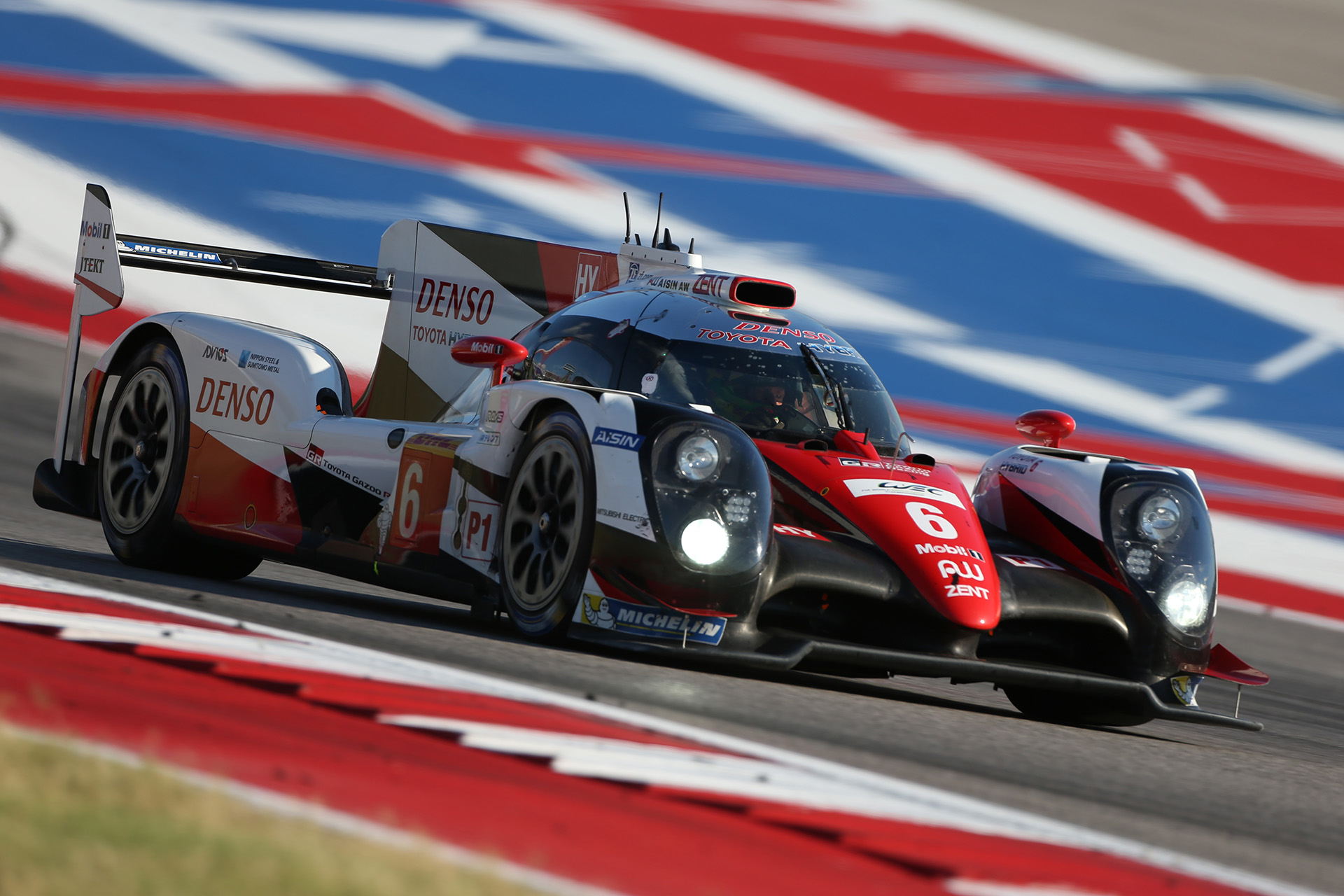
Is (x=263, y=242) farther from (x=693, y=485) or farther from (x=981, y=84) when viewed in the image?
(x=693, y=485)

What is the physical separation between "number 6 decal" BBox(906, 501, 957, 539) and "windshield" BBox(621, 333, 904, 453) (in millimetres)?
688

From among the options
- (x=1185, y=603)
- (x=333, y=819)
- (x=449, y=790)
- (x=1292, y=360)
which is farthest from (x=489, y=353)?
(x=1292, y=360)

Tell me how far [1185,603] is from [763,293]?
205cm

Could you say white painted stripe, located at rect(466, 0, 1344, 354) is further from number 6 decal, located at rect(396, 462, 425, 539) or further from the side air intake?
number 6 decal, located at rect(396, 462, 425, 539)

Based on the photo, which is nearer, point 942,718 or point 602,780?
point 602,780

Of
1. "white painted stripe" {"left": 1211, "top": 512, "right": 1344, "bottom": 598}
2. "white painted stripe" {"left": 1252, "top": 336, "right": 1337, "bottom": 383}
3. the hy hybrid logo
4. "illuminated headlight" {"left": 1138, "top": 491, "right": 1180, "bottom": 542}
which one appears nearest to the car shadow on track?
"illuminated headlight" {"left": 1138, "top": 491, "right": 1180, "bottom": 542}

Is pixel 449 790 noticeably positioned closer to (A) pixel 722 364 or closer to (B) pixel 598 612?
(B) pixel 598 612

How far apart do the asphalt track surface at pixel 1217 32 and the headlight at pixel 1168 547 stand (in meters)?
20.1

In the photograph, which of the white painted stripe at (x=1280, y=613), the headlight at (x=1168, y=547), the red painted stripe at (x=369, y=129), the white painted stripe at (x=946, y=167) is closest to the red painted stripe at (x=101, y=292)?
the headlight at (x=1168, y=547)

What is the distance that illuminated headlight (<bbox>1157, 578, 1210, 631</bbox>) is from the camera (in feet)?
19.4

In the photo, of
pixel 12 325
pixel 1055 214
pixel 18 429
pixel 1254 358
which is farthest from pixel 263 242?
pixel 1254 358

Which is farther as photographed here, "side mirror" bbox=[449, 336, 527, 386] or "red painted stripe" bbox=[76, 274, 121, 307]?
"red painted stripe" bbox=[76, 274, 121, 307]

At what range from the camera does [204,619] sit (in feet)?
16.3

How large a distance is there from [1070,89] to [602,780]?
21.9 metres
